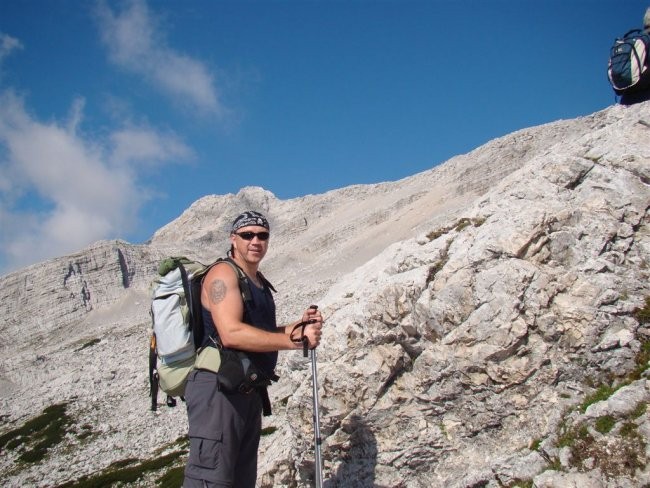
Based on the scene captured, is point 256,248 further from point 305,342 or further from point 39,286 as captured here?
point 39,286

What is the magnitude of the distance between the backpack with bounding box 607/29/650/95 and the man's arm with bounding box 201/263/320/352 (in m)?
10.2

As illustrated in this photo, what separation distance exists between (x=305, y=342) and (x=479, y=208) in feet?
22.0

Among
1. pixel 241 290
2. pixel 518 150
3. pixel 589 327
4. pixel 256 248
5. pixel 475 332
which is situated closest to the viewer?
pixel 241 290

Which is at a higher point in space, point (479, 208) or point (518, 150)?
point (518, 150)

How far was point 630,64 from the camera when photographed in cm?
1055

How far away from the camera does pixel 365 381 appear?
893cm

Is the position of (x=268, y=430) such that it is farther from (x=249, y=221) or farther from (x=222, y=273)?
(x=222, y=273)

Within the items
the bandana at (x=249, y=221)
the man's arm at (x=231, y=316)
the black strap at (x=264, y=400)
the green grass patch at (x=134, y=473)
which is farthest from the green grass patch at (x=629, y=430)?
the green grass patch at (x=134, y=473)

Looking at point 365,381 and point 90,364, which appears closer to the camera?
point 365,381

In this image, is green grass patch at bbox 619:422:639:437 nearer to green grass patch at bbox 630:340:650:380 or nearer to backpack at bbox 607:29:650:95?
green grass patch at bbox 630:340:650:380

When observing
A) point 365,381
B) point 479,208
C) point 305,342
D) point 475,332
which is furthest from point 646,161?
point 305,342

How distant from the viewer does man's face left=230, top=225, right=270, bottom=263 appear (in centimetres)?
563

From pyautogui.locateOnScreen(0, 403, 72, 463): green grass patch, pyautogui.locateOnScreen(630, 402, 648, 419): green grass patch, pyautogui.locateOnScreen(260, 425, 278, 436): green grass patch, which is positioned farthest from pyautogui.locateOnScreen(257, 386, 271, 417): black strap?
pyautogui.locateOnScreen(0, 403, 72, 463): green grass patch

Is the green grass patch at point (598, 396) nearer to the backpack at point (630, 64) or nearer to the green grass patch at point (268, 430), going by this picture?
the backpack at point (630, 64)
